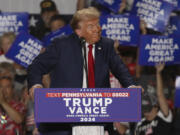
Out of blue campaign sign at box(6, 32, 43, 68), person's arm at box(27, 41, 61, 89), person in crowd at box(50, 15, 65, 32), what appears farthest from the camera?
person in crowd at box(50, 15, 65, 32)

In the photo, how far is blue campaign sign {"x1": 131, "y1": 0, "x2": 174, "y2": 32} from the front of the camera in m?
5.49

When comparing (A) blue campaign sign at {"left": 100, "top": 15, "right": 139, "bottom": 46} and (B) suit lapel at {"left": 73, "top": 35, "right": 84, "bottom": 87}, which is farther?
(A) blue campaign sign at {"left": 100, "top": 15, "right": 139, "bottom": 46}

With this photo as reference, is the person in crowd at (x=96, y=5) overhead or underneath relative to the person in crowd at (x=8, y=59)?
overhead

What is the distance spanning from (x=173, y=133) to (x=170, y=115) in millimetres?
213

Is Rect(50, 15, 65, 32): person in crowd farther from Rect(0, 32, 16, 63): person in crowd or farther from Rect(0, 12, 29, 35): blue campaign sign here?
Rect(0, 32, 16, 63): person in crowd

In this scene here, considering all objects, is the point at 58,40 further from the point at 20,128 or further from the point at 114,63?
the point at 20,128

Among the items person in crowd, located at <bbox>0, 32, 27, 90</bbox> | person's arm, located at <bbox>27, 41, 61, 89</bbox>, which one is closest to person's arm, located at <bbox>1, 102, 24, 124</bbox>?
person in crowd, located at <bbox>0, 32, 27, 90</bbox>

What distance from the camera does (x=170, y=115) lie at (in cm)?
487

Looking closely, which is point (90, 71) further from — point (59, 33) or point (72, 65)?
point (59, 33)

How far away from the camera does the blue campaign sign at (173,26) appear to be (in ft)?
18.7

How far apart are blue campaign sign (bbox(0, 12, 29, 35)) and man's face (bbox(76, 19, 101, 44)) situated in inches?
106

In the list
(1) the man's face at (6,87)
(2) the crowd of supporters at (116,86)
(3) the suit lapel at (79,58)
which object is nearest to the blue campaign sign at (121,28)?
(2) the crowd of supporters at (116,86)

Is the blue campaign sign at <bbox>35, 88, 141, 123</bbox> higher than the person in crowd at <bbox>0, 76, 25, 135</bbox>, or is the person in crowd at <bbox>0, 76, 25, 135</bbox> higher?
the blue campaign sign at <bbox>35, 88, 141, 123</bbox>

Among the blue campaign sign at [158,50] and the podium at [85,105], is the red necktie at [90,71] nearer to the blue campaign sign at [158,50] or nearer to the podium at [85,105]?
the podium at [85,105]
